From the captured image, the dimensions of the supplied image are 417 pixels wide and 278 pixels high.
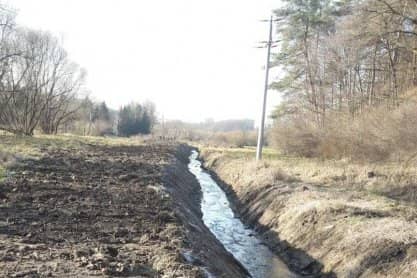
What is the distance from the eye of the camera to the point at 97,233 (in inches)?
377

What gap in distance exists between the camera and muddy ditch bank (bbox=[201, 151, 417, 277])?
9.30 metres

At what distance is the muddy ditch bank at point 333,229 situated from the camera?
930 centimetres

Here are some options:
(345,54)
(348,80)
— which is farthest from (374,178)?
(348,80)

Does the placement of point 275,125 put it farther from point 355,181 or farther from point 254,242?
point 254,242

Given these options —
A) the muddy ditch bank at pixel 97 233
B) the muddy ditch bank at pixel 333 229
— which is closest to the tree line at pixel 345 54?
the muddy ditch bank at pixel 333 229

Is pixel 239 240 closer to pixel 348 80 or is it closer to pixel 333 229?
pixel 333 229

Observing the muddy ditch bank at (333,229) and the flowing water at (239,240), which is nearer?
the muddy ditch bank at (333,229)

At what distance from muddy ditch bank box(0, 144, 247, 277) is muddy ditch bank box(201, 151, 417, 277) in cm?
202

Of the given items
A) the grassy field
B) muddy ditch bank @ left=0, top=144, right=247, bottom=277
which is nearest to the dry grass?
the grassy field

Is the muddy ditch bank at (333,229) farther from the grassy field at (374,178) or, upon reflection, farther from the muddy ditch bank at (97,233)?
the muddy ditch bank at (97,233)

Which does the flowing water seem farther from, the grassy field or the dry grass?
the dry grass

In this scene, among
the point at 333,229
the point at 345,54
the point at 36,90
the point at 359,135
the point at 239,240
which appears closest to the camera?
the point at 333,229

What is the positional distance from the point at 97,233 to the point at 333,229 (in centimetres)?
577

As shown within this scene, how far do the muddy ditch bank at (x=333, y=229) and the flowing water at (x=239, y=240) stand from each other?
348 mm
